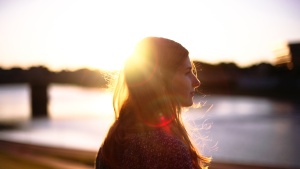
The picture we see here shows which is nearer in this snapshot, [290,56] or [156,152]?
[156,152]

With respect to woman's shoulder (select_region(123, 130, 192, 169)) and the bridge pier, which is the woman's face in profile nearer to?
woman's shoulder (select_region(123, 130, 192, 169))

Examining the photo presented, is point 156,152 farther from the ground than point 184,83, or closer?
closer

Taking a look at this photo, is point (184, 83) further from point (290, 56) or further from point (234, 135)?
point (290, 56)

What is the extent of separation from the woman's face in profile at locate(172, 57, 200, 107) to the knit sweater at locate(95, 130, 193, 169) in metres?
0.24

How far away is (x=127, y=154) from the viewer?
1508mm

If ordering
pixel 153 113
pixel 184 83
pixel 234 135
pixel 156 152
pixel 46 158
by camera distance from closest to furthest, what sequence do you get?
pixel 156 152 < pixel 153 113 < pixel 184 83 < pixel 46 158 < pixel 234 135

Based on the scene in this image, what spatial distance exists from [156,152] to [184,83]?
1.17ft

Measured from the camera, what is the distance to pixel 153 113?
5.09 ft

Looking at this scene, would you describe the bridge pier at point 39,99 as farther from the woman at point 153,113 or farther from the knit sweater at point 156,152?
the knit sweater at point 156,152

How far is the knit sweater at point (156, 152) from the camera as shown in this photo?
55.3 inches

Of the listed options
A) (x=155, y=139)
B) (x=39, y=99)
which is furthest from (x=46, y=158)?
(x=39, y=99)

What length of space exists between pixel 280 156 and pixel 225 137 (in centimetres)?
1173

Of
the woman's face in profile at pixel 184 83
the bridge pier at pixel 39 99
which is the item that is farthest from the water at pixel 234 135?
the woman's face in profile at pixel 184 83

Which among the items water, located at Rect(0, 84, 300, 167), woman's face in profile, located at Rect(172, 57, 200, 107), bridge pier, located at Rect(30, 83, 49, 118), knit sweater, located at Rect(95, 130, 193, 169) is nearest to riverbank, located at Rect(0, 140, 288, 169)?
water, located at Rect(0, 84, 300, 167)
